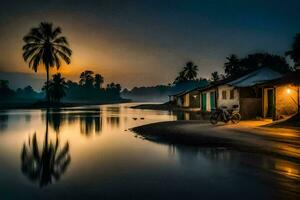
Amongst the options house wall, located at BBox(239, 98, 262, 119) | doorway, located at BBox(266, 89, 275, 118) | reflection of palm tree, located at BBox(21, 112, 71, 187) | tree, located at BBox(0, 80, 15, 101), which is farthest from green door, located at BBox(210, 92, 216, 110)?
tree, located at BBox(0, 80, 15, 101)

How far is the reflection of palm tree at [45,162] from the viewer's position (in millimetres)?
8156

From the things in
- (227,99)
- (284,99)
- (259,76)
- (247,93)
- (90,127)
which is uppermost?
(259,76)

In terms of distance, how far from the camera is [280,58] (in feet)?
224

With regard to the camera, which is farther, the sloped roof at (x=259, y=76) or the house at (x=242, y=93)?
the sloped roof at (x=259, y=76)

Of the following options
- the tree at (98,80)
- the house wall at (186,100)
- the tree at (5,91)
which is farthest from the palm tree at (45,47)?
Result: the tree at (98,80)

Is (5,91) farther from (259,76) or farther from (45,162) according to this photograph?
(45,162)

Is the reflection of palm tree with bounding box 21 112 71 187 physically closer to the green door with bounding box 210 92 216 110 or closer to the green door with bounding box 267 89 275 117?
the green door with bounding box 267 89 275 117

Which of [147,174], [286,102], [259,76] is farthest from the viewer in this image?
[259,76]

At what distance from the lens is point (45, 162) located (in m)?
10.2

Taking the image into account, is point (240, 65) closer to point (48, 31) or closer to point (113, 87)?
point (48, 31)

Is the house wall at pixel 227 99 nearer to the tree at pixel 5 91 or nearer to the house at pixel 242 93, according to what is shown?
the house at pixel 242 93

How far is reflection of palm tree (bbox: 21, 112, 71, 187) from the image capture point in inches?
321

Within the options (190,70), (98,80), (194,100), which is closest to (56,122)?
(194,100)

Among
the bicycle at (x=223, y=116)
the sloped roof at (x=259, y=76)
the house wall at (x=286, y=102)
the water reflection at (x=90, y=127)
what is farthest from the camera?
the sloped roof at (x=259, y=76)
